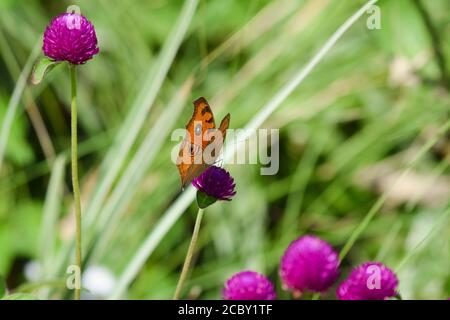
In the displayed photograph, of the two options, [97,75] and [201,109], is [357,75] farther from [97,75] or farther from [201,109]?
[201,109]

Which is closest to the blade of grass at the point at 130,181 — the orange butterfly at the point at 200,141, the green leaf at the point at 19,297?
the green leaf at the point at 19,297

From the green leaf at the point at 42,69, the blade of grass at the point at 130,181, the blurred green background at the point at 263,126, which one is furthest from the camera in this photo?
the blurred green background at the point at 263,126

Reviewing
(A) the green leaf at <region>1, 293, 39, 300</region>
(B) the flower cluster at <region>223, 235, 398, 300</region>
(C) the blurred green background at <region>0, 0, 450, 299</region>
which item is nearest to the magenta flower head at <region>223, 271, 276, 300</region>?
(B) the flower cluster at <region>223, 235, 398, 300</region>

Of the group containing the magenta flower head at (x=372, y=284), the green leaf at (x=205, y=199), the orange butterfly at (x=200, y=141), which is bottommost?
the magenta flower head at (x=372, y=284)

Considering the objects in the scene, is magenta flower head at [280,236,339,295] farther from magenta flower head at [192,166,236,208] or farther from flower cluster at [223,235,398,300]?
magenta flower head at [192,166,236,208]

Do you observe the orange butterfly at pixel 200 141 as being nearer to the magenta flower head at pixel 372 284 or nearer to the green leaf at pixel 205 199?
the green leaf at pixel 205 199

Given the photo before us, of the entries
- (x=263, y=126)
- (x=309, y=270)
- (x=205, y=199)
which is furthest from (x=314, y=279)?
(x=263, y=126)

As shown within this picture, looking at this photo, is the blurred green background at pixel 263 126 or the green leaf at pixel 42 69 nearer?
the green leaf at pixel 42 69

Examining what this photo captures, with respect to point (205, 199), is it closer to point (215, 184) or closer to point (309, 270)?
point (215, 184)
